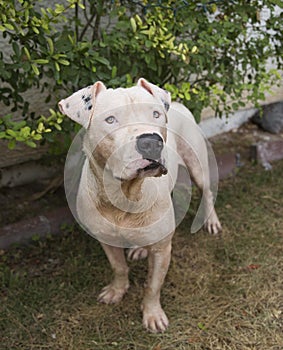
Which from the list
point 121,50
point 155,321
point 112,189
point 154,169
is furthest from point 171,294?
point 121,50

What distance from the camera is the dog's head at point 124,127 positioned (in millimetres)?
2100

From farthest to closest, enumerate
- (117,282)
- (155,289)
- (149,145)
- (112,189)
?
(117,282) < (155,289) < (112,189) < (149,145)

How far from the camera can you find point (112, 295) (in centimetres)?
330

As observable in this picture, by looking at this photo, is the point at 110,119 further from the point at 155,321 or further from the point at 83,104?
the point at 155,321

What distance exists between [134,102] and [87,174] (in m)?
0.69

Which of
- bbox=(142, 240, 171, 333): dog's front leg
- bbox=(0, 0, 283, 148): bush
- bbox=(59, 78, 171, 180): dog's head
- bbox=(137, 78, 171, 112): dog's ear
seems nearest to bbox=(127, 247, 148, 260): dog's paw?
bbox=(142, 240, 171, 333): dog's front leg

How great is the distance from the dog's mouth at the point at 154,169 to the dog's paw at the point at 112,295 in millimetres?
1338

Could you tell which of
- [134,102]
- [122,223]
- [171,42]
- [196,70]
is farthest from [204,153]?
[134,102]

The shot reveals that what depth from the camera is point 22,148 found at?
4496 millimetres

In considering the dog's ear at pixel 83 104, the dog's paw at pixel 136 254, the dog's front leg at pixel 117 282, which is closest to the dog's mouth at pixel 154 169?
the dog's ear at pixel 83 104

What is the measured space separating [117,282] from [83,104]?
1.40 m

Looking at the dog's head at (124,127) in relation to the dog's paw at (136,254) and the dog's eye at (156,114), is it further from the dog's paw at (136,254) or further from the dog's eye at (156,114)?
the dog's paw at (136,254)

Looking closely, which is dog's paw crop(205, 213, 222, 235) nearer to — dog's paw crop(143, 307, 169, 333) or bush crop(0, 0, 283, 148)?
bush crop(0, 0, 283, 148)

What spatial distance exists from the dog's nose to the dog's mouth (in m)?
0.05
